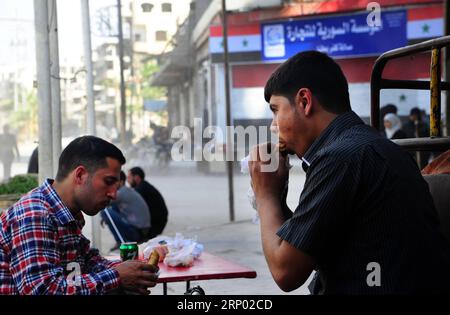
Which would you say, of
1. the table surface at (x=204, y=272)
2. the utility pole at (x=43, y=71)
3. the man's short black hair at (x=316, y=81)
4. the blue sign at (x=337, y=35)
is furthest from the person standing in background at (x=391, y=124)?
the blue sign at (x=337, y=35)

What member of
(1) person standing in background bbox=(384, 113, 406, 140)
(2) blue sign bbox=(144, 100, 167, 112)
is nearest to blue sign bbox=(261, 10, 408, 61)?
(1) person standing in background bbox=(384, 113, 406, 140)

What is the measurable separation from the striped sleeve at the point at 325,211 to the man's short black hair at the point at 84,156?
100 cm

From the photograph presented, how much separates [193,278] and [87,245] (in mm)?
972

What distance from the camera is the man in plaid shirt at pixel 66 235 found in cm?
235

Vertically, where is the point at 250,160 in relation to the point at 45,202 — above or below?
above

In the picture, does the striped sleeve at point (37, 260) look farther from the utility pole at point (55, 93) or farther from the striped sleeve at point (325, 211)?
the utility pole at point (55, 93)

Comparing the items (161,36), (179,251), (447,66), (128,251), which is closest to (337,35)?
(161,36)

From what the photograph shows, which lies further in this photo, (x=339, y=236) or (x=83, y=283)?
(x=83, y=283)

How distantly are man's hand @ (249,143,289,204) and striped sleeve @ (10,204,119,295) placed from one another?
2.38ft

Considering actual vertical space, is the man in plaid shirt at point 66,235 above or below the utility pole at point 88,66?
below

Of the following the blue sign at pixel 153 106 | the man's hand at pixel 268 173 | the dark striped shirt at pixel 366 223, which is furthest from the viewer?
the blue sign at pixel 153 106
